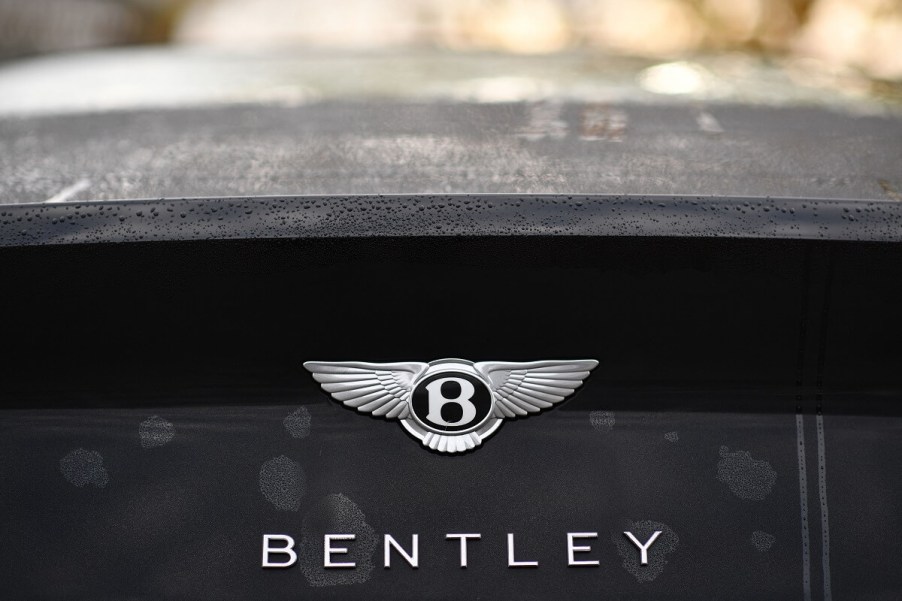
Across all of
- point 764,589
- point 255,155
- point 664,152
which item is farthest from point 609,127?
point 764,589

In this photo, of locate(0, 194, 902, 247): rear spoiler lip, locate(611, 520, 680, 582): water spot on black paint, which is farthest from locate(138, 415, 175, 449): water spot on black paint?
locate(611, 520, 680, 582): water spot on black paint

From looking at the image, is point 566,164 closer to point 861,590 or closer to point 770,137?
point 770,137

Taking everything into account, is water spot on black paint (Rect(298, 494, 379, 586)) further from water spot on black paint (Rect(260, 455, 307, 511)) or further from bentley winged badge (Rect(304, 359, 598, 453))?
bentley winged badge (Rect(304, 359, 598, 453))

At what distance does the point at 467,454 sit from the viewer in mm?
1420

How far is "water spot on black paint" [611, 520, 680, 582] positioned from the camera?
4.57ft

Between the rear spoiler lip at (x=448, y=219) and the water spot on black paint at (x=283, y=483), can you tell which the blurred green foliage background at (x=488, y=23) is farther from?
the water spot on black paint at (x=283, y=483)

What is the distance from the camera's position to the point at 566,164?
1663 millimetres

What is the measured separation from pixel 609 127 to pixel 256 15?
4.48 metres

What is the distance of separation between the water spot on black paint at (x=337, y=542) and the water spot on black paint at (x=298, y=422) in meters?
0.10

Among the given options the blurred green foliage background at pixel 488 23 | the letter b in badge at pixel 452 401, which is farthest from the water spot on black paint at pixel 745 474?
the blurred green foliage background at pixel 488 23

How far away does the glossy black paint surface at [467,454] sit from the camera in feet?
4.56

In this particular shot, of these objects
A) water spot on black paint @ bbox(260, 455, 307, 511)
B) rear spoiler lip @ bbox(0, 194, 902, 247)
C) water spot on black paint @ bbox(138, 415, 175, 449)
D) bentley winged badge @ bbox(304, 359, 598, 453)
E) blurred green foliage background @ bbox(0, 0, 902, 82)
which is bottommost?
water spot on black paint @ bbox(260, 455, 307, 511)

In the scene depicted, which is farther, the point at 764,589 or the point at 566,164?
the point at 566,164

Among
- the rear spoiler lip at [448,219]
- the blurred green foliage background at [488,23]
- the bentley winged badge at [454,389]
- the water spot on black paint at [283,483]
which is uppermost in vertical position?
the blurred green foliage background at [488,23]
